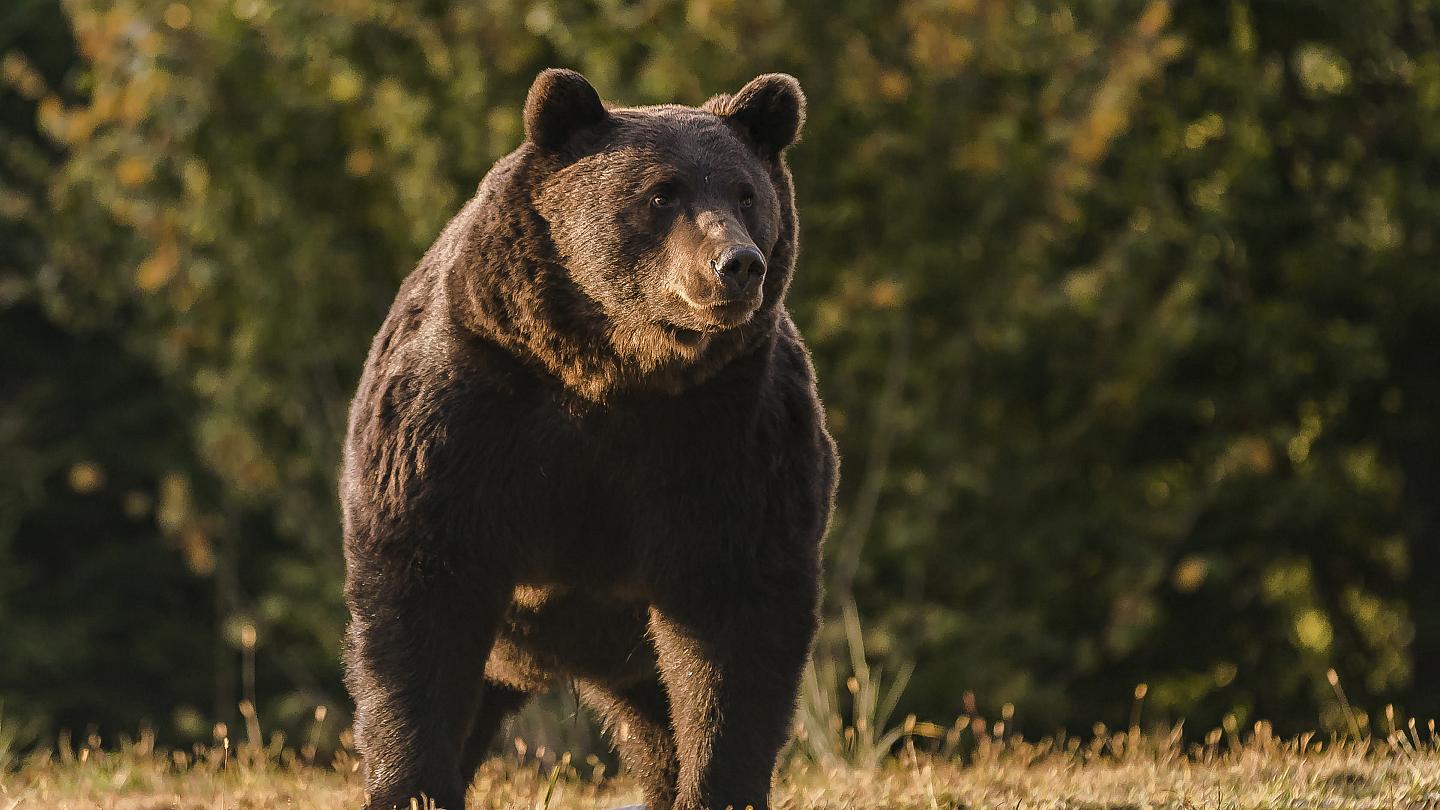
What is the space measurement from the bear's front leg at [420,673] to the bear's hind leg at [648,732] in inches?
28.2

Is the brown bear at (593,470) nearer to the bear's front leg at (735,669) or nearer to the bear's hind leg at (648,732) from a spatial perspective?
the bear's front leg at (735,669)

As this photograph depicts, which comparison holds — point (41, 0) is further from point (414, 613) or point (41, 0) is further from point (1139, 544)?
point (414, 613)

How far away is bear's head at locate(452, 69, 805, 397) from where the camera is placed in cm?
471

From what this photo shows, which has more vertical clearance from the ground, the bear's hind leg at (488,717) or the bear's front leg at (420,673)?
the bear's front leg at (420,673)

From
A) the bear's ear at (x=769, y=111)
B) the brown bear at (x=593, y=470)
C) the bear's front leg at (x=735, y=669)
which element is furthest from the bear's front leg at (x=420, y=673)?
the bear's ear at (x=769, y=111)

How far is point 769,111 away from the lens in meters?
5.06

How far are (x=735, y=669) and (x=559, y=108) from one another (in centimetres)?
144

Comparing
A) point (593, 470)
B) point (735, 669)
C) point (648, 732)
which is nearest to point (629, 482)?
point (593, 470)

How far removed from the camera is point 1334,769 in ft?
17.7

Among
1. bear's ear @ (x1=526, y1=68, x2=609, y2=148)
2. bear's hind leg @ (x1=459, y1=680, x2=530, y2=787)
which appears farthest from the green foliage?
bear's ear @ (x1=526, y1=68, x2=609, y2=148)

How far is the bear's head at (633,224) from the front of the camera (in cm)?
471

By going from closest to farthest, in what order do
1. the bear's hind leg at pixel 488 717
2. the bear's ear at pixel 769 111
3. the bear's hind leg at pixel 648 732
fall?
the bear's ear at pixel 769 111 → the bear's hind leg at pixel 648 732 → the bear's hind leg at pixel 488 717

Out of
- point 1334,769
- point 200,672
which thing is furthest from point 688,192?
point 200,672

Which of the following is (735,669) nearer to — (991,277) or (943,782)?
(943,782)
